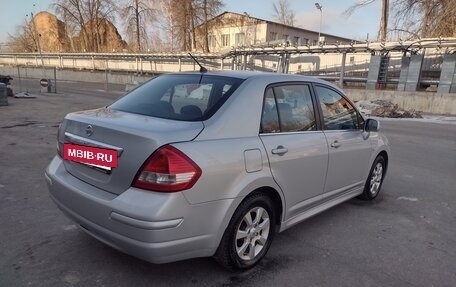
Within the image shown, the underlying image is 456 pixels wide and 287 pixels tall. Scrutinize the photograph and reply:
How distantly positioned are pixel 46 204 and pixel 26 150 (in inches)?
132

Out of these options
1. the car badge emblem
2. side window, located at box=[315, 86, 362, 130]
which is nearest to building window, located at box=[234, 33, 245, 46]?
side window, located at box=[315, 86, 362, 130]

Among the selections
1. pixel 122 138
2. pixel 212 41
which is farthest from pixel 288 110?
pixel 212 41

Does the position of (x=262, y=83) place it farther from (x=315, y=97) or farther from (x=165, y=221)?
(x=165, y=221)

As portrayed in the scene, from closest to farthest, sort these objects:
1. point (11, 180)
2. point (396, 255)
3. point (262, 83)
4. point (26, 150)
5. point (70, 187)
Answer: point (70, 187)
point (262, 83)
point (396, 255)
point (11, 180)
point (26, 150)

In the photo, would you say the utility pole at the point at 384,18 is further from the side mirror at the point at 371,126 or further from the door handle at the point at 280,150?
the door handle at the point at 280,150

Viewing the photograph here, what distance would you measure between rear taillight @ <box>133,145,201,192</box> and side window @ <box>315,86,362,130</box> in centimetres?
186

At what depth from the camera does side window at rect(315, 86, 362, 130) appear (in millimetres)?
3854

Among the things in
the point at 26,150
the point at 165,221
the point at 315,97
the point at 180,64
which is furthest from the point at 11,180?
the point at 180,64

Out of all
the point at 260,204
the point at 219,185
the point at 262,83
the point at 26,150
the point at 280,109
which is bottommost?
the point at 26,150

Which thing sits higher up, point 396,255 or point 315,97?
point 315,97

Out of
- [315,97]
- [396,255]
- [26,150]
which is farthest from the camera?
[26,150]

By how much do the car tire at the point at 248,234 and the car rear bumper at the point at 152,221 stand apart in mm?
132

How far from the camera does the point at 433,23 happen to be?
24.4 m

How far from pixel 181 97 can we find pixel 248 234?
1.34 meters
